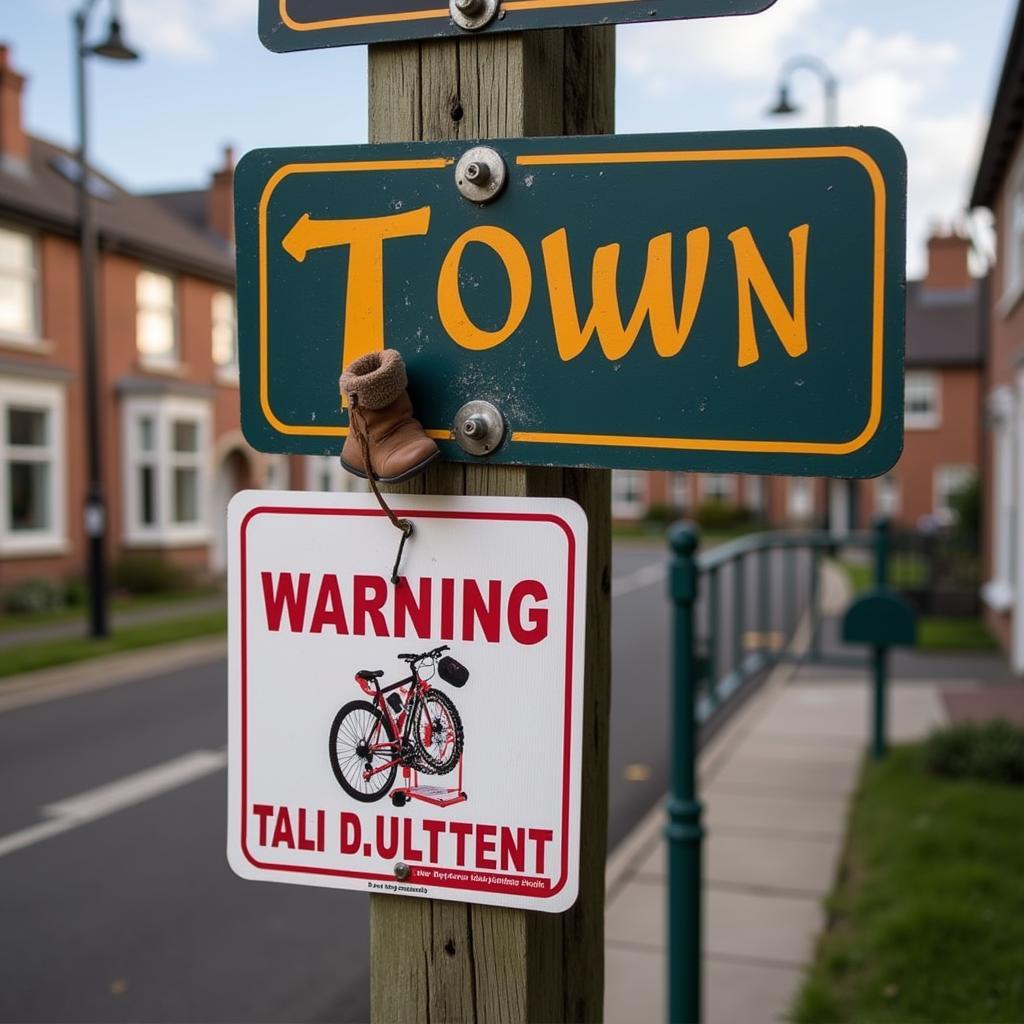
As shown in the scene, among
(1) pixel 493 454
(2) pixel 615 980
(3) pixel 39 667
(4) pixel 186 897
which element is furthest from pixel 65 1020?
(3) pixel 39 667

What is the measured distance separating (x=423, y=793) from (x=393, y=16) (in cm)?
99

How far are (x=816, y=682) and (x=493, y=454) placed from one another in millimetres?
10219

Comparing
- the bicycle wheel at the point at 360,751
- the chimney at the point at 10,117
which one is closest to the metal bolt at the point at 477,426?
the bicycle wheel at the point at 360,751

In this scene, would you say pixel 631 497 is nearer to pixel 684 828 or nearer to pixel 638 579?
pixel 638 579

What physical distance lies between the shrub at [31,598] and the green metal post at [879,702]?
13.1 metres

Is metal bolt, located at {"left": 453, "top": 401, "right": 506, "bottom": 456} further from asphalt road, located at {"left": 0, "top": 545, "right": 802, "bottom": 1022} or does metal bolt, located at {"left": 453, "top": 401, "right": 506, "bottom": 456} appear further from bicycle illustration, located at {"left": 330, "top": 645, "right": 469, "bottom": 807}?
asphalt road, located at {"left": 0, "top": 545, "right": 802, "bottom": 1022}

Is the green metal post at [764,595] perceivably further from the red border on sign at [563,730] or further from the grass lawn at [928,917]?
the red border on sign at [563,730]

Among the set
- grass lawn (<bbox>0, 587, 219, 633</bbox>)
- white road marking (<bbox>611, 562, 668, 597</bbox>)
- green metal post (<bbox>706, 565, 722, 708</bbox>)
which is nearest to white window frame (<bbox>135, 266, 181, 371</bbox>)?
grass lawn (<bbox>0, 587, 219, 633</bbox>)

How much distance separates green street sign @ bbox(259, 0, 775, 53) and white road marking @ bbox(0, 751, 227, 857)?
5467 mm

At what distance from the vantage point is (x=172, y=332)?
2178 centimetres

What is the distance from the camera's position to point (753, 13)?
4.50 ft

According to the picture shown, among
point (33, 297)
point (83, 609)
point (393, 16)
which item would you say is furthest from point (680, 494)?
point (393, 16)

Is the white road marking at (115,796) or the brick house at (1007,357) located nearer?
the white road marking at (115,796)

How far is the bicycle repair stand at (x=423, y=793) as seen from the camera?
144 centimetres
